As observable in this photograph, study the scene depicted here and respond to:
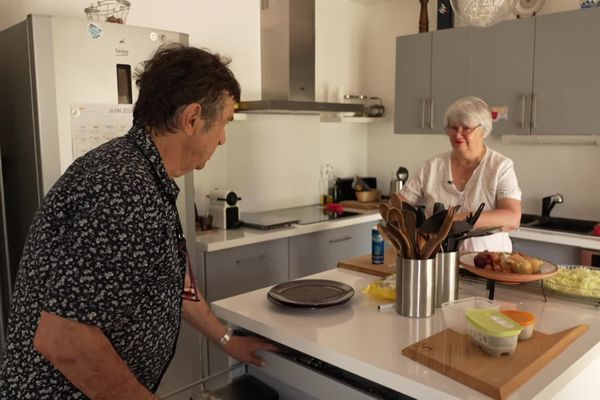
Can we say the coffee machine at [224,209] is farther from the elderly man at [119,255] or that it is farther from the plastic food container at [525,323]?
the plastic food container at [525,323]

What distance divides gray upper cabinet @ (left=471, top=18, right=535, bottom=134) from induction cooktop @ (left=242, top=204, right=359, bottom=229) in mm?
1135

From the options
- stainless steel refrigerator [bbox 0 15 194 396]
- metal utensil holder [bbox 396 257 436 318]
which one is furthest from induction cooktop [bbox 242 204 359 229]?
metal utensil holder [bbox 396 257 436 318]

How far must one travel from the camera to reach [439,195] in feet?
8.00

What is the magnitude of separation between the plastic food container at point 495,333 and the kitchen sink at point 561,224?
221cm

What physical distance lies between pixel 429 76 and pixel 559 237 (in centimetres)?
130

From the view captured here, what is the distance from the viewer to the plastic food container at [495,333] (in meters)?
1.19

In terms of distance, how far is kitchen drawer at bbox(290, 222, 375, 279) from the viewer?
3264 mm

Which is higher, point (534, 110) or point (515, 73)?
point (515, 73)

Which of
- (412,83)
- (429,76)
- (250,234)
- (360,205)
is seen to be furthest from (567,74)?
(250,234)

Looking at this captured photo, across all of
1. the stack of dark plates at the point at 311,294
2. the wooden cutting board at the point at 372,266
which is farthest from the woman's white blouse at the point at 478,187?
the stack of dark plates at the point at 311,294

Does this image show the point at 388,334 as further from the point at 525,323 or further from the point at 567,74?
the point at 567,74

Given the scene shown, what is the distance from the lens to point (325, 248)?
134 inches

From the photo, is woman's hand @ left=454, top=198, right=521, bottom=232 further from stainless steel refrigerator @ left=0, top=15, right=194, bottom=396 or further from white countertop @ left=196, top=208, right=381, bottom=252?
stainless steel refrigerator @ left=0, top=15, right=194, bottom=396

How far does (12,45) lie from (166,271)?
5.17 ft
